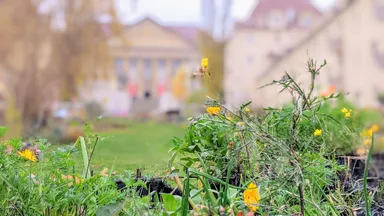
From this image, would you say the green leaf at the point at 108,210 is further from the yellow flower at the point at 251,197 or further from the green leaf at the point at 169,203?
the yellow flower at the point at 251,197

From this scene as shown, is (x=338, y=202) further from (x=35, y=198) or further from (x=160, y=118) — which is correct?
(x=160, y=118)

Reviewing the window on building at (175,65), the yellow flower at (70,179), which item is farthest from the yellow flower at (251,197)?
the window on building at (175,65)

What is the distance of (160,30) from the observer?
35219 mm

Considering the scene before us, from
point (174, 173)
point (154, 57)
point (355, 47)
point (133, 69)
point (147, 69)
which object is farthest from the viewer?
point (147, 69)

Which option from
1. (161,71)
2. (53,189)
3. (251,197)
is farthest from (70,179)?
(161,71)

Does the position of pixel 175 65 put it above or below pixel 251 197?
above

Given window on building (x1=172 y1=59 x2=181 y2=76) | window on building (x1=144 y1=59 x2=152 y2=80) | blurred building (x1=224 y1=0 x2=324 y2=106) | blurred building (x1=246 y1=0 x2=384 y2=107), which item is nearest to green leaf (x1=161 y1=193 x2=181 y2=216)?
blurred building (x1=246 y1=0 x2=384 y2=107)

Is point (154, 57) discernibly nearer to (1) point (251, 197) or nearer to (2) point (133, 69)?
(2) point (133, 69)

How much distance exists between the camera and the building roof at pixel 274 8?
95.3ft

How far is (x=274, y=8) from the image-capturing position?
29.0 metres

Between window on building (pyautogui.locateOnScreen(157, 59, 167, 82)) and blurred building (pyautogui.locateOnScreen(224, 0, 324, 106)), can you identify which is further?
window on building (pyautogui.locateOnScreen(157, 59, 167, 82))

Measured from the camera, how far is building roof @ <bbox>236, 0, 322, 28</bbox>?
29.1m

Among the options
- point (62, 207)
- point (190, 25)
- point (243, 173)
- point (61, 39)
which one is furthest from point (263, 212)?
point (190, 25)

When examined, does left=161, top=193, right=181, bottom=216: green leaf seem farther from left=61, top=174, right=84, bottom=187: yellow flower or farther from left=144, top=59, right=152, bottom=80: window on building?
left=144, top=59, right=152, bottom=80: window on building
